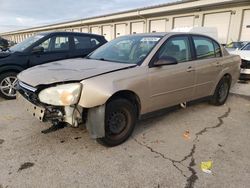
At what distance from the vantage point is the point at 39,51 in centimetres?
595

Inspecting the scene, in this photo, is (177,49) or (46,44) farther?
(46,44)

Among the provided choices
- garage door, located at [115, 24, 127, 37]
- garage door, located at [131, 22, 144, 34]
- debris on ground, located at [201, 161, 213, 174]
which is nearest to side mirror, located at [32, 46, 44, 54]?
debris on ground, located at [201, 161, 213, 174]

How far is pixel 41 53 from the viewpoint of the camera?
237 inches

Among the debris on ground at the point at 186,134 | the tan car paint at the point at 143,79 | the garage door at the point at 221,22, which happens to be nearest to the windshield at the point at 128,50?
the tan car paint at the point at 143,79

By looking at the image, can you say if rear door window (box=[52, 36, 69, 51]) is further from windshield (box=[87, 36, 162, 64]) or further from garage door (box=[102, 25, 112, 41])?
garage door (box=[102, 25, 112, 41])

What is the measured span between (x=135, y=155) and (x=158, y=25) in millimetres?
19497

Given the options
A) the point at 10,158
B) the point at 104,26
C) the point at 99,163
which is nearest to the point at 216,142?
the point at 99,163

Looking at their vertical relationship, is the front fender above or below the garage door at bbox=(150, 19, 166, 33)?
below

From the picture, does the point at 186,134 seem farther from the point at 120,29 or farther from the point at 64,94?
the point at 120,29

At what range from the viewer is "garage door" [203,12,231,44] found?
1600 centimetres

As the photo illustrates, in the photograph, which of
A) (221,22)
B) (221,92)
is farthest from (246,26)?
(221,92)

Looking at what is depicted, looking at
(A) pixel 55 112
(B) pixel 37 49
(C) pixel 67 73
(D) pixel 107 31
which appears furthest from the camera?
(D) pixel 107 31

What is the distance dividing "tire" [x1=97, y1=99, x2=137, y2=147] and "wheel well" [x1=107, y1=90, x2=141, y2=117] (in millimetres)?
60

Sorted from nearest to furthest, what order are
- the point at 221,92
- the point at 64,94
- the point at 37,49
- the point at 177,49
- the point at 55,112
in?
the point at 64,94 < the point at 55,112 < the point at 177,49 < the point at 221,92 < the point at 37,49
